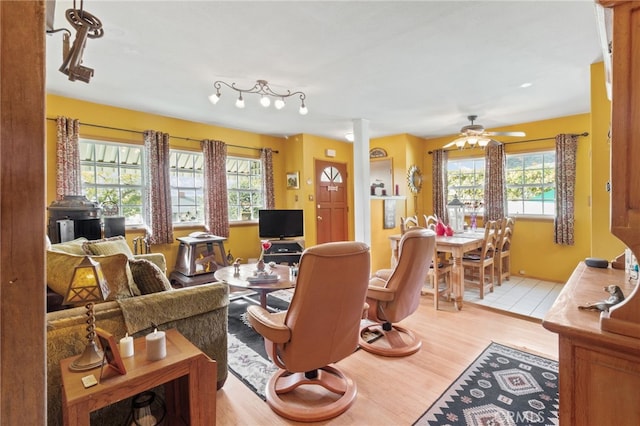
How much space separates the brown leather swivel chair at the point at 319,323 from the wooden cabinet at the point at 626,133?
1088 mm

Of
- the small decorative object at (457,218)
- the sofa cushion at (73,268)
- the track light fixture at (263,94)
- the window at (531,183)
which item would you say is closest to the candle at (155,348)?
the sofa cushion at (73,268)

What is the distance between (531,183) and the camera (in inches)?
199

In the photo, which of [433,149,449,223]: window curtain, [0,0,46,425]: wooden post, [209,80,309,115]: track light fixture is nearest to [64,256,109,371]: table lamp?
[0,0,46,425]: wooden post

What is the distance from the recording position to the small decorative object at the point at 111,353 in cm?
126

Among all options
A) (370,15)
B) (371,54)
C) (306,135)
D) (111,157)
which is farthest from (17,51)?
(306,135)

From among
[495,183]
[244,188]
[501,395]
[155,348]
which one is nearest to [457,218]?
[495,183]

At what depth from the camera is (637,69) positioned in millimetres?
771

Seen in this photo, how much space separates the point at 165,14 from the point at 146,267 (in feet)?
5.57

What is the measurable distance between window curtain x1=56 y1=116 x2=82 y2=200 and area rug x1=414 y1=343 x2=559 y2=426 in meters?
4.25

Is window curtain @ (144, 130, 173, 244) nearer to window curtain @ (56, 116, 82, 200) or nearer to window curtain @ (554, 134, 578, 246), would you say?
window curtain @ (56, 116, 82, 200)

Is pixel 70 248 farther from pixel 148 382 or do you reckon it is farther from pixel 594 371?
pixel 594 371

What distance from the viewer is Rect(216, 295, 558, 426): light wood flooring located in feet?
5.99

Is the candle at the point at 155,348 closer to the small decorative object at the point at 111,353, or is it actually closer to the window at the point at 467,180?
the small decorative object at the point at 111,353

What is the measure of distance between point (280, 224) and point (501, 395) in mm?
3885
